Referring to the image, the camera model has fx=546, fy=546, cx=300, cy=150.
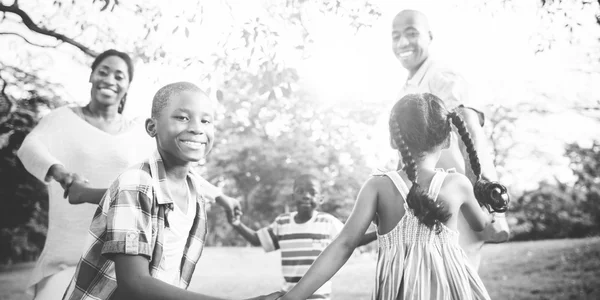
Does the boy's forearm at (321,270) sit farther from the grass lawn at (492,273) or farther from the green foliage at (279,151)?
the green foliage at (279,151)

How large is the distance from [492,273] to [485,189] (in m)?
4.29

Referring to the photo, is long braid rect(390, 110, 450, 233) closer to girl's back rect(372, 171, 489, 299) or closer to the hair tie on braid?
girl's back rect(372, 171, 489, 299)

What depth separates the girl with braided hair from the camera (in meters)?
1.72

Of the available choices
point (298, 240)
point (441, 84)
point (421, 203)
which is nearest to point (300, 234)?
point (298, 240)

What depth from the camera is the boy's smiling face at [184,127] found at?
1701mm

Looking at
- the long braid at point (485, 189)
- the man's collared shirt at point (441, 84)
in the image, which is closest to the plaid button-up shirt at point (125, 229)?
the long braid at point (485, 189)

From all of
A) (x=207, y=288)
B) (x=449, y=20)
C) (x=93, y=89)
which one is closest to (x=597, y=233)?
(x=449, y=20)

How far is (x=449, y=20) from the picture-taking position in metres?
4.45

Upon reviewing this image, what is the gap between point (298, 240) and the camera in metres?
3.20

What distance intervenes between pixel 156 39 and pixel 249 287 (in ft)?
9.17

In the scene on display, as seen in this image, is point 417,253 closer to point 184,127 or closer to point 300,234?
point 184,127

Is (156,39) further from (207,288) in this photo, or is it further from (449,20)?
(207,288)

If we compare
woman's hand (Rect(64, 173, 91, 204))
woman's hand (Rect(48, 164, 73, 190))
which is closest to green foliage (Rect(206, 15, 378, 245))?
woman's hand (Rect(48, 164, 73, 190))

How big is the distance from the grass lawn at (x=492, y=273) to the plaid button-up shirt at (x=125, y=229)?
3638 mm
